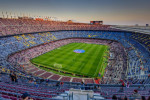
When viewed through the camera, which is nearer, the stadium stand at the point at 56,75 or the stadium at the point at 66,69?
the stadium at the point at 66,69

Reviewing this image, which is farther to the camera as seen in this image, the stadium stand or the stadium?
the stadium stand

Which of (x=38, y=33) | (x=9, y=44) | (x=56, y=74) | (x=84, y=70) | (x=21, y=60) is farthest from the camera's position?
(x=38, y=33)

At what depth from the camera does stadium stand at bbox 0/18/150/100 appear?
1139 cm

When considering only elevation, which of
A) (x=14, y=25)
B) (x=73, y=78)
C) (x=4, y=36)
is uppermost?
(x=14, y=25)

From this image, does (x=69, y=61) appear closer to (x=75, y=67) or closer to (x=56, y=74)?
(x=75, y=67)

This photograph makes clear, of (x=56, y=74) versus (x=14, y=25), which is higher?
(x=14, y=25)

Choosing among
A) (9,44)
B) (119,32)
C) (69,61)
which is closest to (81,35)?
(119,32)

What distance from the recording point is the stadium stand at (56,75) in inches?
448

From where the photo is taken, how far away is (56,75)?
92.7ft

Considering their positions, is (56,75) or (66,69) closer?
(56,75)

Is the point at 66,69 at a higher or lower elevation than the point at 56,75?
higher

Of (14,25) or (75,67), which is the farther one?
(14,25)

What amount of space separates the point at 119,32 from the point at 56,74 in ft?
A: 214

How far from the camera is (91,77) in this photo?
90.2 feet
